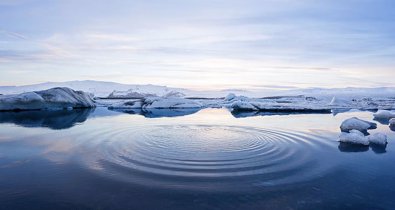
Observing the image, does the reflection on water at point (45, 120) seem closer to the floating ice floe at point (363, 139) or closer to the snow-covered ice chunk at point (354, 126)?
the floating ice floe at point (363, 139)

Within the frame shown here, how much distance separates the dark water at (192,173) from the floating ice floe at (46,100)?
9.63 m

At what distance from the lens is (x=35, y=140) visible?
734 centimetres

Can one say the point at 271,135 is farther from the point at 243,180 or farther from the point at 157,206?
the point at 157,206

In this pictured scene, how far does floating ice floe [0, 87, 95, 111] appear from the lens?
1594 centimetres

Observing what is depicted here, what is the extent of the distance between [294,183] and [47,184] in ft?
10.8

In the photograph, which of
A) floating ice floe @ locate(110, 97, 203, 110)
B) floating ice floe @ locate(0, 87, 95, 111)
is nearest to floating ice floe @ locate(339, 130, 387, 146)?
floating ice floe @ locate(110, 97, 203, 110)

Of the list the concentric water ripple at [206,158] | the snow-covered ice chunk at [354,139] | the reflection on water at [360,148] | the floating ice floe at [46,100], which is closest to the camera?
the concentric water ripple at [206,158]

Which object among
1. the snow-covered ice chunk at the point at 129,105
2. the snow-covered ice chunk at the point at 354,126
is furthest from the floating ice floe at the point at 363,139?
the snow-covered ice chunk at the point at 129,105

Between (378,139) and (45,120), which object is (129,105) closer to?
(45,120)

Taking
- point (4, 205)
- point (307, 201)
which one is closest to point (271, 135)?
point (307, 201)

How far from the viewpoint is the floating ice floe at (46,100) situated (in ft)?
52.3

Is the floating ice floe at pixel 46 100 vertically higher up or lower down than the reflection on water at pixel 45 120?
higher up

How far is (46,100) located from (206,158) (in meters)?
14.2

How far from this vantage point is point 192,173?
15.3 ft
